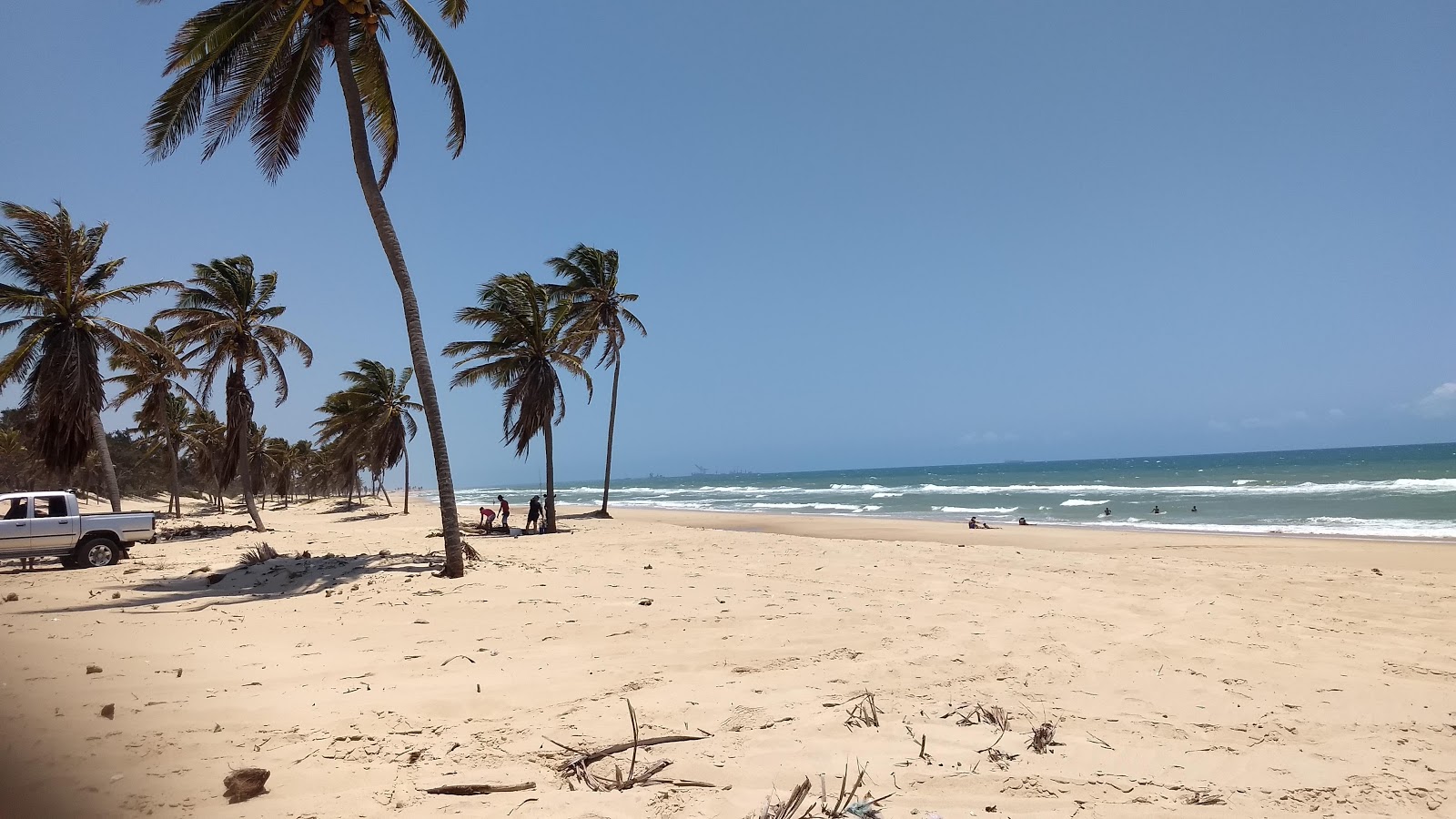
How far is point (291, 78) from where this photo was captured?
11.5 m

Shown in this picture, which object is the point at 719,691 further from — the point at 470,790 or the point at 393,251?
the point at 393,251

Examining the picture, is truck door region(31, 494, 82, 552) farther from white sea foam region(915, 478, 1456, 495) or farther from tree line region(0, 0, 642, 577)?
white sea foam region(915, 478, 1456, 495)

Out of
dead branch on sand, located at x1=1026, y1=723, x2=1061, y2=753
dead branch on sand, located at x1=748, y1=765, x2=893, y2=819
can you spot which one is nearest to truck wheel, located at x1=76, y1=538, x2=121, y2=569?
dead branch on sand, located at x1=748, y1=765, x2=893, y2=819

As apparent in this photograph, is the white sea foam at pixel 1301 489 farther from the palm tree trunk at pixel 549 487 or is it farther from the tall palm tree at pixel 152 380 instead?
the tall palm tree at pixel 152 380

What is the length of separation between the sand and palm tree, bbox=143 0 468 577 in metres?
3.24

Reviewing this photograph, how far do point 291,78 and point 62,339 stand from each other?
1160cm

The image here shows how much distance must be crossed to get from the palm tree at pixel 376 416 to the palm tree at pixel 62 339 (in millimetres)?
17141

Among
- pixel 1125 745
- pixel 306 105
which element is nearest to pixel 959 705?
pixel 1125 745

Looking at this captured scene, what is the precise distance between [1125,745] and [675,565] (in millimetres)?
8642

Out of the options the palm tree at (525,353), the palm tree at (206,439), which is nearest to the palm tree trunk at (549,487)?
the palm tree at (525,353)

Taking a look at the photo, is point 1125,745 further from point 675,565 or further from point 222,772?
point 675,565

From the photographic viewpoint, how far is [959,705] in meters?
4.66

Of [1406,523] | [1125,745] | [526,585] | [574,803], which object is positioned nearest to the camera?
[574,803]

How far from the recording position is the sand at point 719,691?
3.31m
